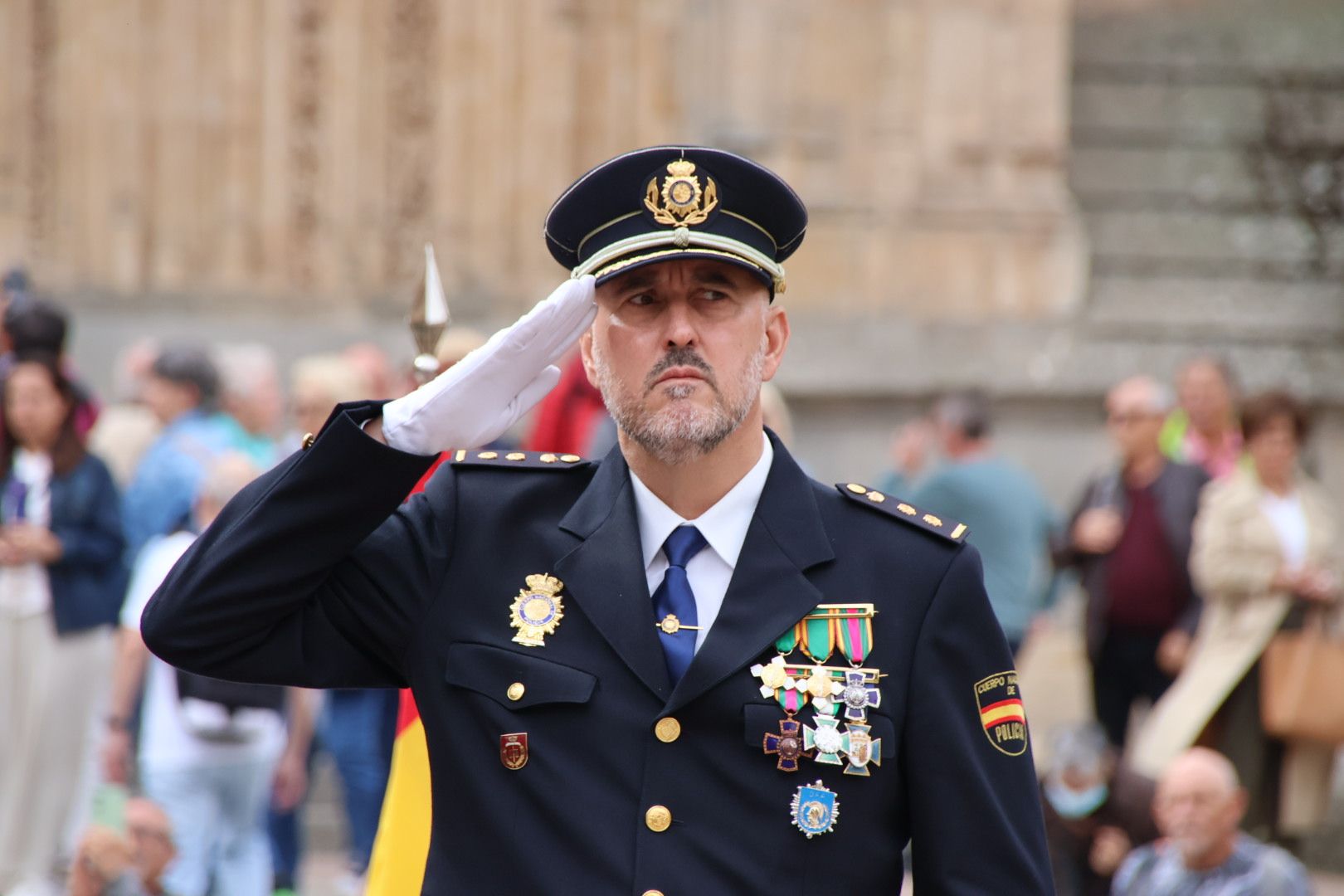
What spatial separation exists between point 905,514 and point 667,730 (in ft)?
1.51

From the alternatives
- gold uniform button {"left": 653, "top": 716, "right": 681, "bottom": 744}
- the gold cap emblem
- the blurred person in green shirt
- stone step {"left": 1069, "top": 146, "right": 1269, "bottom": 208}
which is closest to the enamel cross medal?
gold uniform button {"left": 653, "top": 716, "right": 681, "bottom": 744}

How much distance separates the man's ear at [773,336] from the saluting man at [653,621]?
0.11 feet

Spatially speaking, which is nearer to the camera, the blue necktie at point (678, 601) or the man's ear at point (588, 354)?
the blue necktie at point (678, 601)

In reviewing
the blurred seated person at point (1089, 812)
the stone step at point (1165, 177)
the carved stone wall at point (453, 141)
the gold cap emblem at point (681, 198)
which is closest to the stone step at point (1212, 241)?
the stone step at point (1165, 177)

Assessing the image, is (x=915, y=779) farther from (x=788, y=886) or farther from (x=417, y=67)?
(x=417, y=67)

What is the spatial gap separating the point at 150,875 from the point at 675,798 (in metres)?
3.80

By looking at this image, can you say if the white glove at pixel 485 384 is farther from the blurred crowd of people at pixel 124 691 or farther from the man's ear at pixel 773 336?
the blurred crowd of people at pixel 124 691

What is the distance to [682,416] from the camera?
2652mm

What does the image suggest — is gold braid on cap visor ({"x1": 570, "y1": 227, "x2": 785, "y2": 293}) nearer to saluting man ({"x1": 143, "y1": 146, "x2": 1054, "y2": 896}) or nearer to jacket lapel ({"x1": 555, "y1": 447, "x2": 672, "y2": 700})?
saluting man ({"x1": 143, "y1": 146, "x2": 1054, "y2": 896})

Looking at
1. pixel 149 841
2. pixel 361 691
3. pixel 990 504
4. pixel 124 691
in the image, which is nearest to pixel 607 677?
pixel 149 841

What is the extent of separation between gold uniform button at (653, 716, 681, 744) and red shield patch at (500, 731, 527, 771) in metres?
0.17

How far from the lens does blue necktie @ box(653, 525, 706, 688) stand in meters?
2.68

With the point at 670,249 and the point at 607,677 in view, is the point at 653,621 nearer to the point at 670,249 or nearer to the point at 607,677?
the point at 607,677

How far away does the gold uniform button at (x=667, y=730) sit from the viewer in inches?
103
